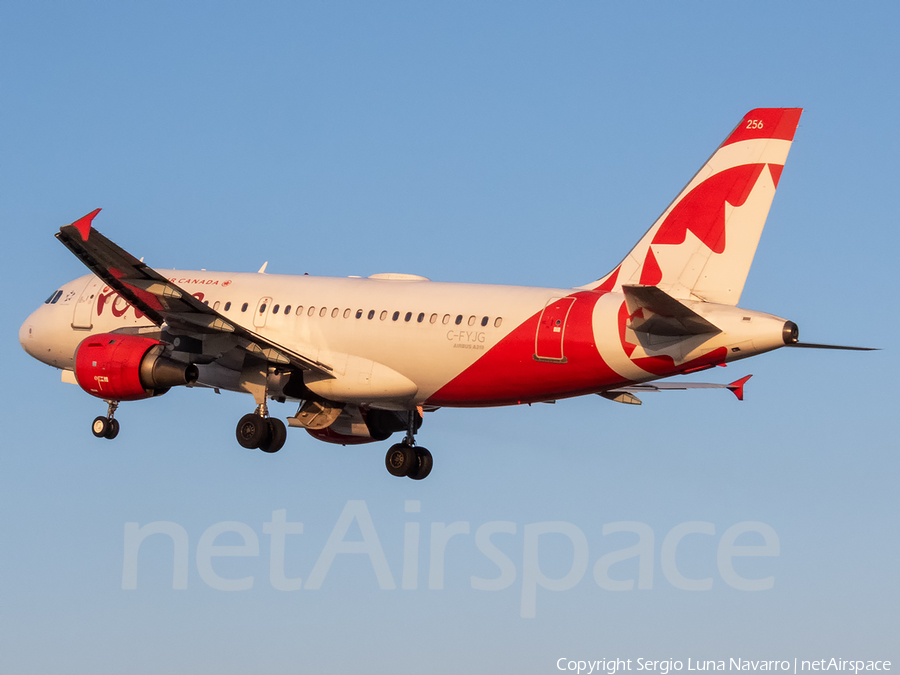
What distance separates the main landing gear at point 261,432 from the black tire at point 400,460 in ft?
14.6

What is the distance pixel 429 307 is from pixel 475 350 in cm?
229

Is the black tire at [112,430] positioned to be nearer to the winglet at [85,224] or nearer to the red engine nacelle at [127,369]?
the red engine nacelle at [127,369]

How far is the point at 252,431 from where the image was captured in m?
44.3

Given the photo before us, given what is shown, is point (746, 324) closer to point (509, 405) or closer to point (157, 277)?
point (509, 405)

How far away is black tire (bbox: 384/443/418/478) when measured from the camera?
4728cm

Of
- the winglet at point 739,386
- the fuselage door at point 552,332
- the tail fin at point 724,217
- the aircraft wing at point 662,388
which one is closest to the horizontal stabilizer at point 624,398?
the aircraft wing at point 662,388

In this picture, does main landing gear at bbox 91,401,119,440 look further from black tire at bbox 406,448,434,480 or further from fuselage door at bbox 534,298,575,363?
fuselage door at bbox 534,298,575,363

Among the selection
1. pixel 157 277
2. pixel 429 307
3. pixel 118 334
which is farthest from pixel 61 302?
pixel 429 307

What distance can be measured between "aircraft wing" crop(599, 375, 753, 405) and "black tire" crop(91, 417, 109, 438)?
667 inches

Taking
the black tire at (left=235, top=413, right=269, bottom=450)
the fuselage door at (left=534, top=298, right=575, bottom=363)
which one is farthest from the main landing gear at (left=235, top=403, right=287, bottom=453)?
the fuselage door at (left=534, top=298, right=575, bottom=363)

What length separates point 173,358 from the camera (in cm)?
4381

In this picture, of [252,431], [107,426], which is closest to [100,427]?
[107,426]

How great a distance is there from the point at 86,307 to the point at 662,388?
66.6 feet

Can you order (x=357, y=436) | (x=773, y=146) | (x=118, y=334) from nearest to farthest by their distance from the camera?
(x=773, y=146) < (x=118, y=334) < (x=357, y=436)
